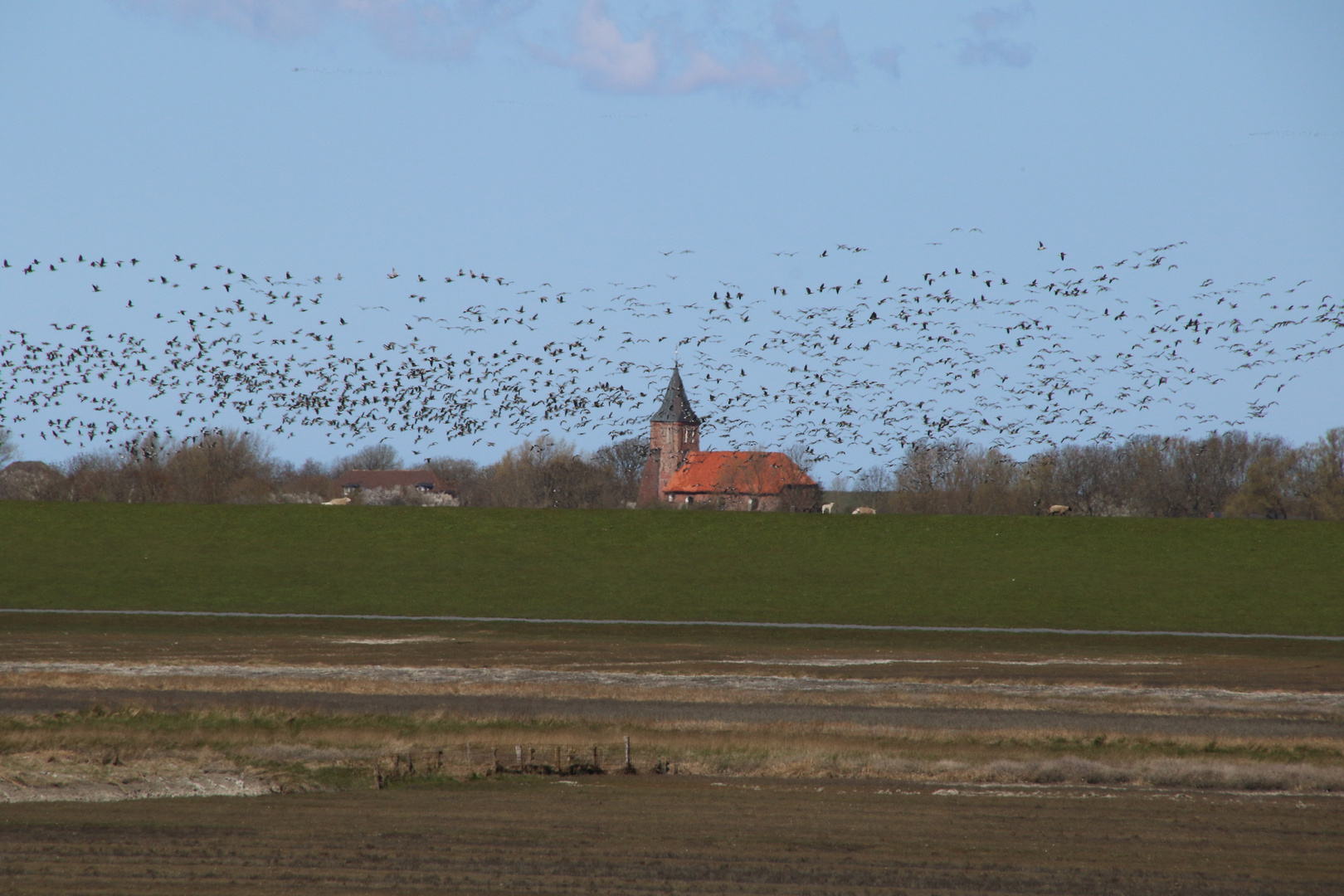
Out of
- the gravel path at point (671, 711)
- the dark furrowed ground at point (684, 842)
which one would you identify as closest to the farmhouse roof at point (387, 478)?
the gravel path at point (671, 711)

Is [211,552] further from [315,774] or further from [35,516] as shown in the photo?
[315,774]

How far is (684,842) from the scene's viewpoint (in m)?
13.6

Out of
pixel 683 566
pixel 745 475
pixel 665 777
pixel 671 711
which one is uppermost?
pixel 745 475

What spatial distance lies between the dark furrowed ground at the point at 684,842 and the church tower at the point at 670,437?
4978 inches

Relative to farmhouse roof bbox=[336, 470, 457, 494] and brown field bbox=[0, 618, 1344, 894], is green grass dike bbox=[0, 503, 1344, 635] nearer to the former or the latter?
brown field bbox=[0, 618, 1344, 894]

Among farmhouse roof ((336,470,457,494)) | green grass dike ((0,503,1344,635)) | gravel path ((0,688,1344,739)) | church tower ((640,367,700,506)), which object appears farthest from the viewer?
farmhouse roof ((336,470,457,494))

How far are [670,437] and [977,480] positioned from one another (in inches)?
1874

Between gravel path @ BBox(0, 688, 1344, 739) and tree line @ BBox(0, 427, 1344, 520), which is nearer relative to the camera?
gravel path @ BBox(0, 688, 1344, 739)

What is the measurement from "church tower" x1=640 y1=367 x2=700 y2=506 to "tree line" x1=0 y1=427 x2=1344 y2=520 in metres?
17.3

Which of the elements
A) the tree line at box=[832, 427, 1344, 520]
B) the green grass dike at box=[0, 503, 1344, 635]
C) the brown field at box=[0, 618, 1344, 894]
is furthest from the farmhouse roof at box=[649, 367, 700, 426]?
the brown field at box=[0, 618, 1344, 894]

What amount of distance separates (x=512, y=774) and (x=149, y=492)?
279ft

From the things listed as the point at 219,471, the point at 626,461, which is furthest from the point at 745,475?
the point at 219,471

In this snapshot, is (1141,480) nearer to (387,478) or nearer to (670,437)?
(670,437)

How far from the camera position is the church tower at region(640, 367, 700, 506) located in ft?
471
